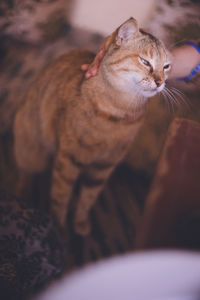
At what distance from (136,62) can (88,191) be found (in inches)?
27.0

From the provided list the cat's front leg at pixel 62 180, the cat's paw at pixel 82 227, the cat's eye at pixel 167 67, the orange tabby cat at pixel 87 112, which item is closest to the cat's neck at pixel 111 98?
the orange tabby cat at pixel 87 112

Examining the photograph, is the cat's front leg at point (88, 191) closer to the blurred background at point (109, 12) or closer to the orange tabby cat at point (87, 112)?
the orange tabby cat at point (87, 112)

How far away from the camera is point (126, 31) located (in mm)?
652

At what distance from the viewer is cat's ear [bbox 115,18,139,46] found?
615mm

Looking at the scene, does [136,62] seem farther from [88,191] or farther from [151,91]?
[88,191]

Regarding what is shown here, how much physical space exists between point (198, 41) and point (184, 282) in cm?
58

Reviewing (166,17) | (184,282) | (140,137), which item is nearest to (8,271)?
(184,282)

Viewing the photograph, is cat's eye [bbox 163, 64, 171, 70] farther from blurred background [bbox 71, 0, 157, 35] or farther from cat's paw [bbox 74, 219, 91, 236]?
cat's paw [bbox 74, 219, 91, 236]

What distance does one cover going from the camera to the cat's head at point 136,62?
0.68 metres

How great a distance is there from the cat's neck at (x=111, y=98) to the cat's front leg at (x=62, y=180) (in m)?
0.26

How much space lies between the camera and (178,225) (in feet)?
3.38

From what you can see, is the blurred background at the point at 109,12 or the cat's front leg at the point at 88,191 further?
the cat's front leg at the point at 88,191

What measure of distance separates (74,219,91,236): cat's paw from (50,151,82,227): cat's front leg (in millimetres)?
83

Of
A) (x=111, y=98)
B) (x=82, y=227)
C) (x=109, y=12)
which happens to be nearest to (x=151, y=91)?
(x=111, y=98)
